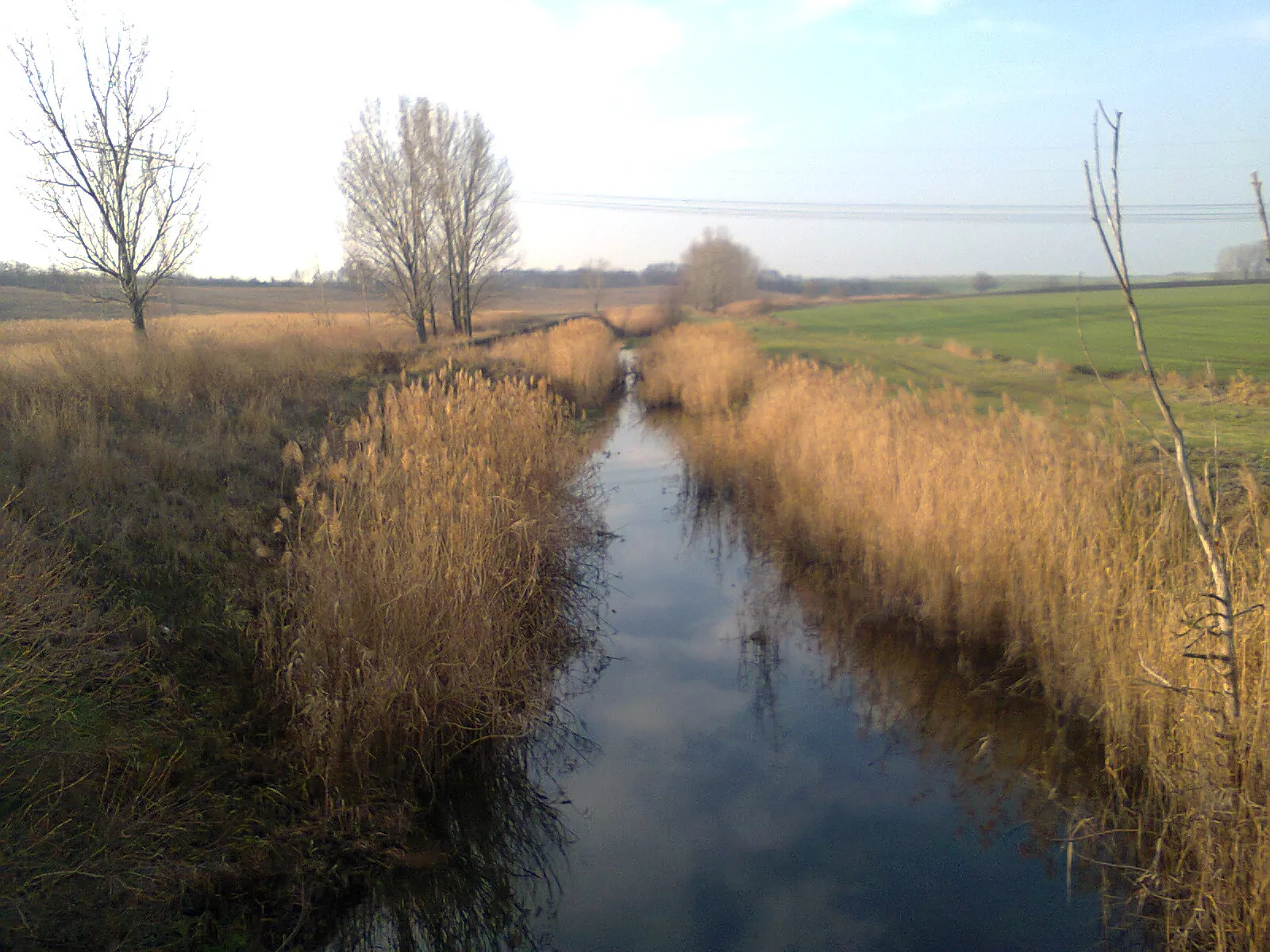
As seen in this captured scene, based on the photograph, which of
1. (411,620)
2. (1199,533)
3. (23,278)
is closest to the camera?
(1199,533)

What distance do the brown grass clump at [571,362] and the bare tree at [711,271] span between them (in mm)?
36651

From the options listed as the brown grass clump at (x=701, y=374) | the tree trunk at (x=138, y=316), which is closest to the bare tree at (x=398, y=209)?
the brown grass clump at (x=701, y=374)

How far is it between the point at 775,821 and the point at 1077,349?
736 inches

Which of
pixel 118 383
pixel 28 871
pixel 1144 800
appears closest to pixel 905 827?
pixel 1144 800

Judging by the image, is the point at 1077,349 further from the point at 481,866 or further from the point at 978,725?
the point at 481,866

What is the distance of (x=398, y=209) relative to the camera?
2398 cm

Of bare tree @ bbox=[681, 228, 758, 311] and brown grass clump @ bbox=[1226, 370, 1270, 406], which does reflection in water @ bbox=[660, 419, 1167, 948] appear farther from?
bare tree @ bbox=[681, 228, 758, 311]

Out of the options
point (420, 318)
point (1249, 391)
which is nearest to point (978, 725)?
point (1249, 391)

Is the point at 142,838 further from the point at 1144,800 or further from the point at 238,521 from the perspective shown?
the point at 1144,800

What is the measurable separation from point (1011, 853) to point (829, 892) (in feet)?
3.13

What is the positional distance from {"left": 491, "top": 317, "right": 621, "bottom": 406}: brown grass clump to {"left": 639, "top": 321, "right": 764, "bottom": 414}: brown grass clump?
1116 millimetres

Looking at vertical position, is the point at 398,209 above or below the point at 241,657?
above

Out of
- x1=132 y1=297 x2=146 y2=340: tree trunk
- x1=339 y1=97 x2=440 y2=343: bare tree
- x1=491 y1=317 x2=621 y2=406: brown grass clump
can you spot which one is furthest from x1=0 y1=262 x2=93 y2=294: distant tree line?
x1=132 y1=297 x2=146 y2=340: tree trunk

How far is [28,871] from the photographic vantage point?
2732mm
